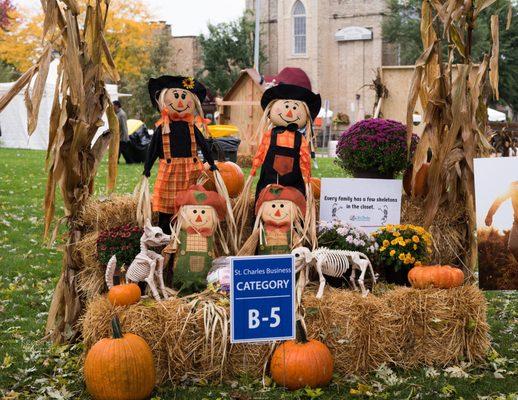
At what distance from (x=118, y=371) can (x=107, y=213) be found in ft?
4.62

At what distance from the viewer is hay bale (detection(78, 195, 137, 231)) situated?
488 cm

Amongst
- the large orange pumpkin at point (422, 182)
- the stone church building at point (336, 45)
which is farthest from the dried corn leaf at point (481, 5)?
the stone church building at point (336, 45)

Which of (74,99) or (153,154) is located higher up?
(74,99)

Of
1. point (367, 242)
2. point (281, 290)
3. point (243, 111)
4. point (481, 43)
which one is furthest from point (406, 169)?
point (481, 43)

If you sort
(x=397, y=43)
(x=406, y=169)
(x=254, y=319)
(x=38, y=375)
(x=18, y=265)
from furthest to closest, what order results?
(x=397, y=43)
(x=18, y=265)
(x=406, y=169)
(x=38, y=375)
(x=254, y=319)

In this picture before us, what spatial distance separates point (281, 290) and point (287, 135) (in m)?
1.77

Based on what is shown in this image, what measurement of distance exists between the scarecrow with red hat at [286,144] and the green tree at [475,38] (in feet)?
96.4

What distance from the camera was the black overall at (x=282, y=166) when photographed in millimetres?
5164

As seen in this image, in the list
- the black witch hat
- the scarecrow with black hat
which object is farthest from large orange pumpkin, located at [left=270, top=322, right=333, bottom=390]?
the black witch hat

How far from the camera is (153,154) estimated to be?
5.21 m

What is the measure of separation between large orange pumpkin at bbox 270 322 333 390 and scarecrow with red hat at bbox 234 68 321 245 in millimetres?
1333

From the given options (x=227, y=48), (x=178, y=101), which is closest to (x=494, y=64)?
(x=178, y=101)

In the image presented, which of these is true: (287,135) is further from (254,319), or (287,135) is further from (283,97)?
(254,319)

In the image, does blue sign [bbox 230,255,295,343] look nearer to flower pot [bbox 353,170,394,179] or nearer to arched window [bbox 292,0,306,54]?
flower pot [bbox 353,170,394,179]
